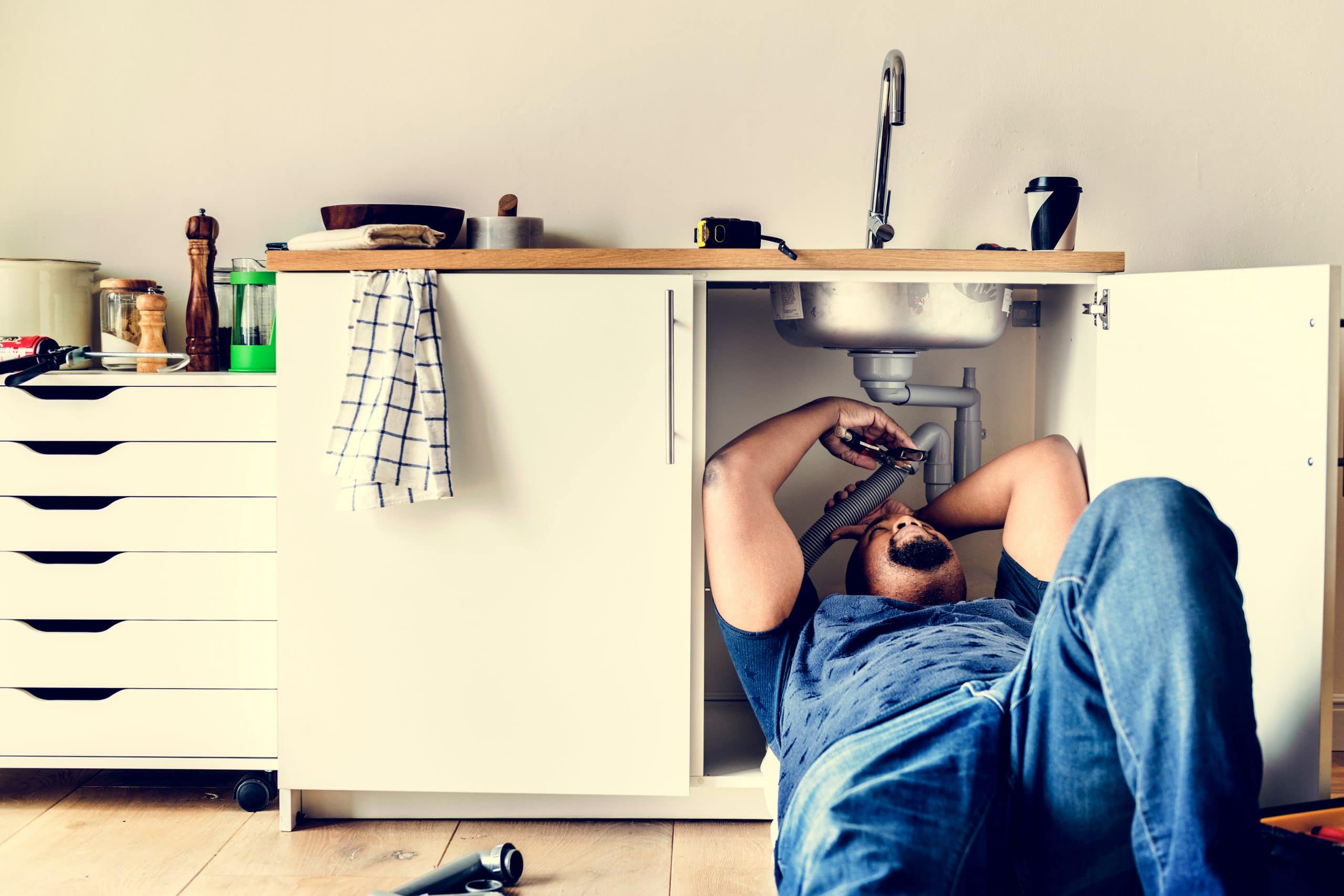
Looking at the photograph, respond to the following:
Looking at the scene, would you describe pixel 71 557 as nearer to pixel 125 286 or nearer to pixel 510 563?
pixel 125 286

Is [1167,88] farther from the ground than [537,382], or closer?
farther from the ground

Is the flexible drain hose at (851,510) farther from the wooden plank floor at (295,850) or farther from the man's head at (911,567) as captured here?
the wooden plank floor at (295,850)

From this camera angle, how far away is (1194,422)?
1.38m

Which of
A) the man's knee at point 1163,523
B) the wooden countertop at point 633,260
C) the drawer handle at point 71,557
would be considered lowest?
the drawer handle at point 71,557

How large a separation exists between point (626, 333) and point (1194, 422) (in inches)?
32.9

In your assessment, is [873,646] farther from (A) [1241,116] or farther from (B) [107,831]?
(A) [1241,116]

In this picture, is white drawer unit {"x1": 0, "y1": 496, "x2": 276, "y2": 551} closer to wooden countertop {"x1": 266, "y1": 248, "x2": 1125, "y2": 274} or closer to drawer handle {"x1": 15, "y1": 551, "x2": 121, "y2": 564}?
drawer handle {"x1": 15, "y1": 551, "x2": 121, "y2": 564}

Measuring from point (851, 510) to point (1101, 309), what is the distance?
56cm

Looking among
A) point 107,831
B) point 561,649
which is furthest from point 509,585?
point 107,831

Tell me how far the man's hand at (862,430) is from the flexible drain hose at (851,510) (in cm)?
7

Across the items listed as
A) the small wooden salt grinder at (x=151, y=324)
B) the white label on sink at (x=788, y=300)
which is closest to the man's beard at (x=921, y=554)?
the white label on sink at (x=788, y=300)

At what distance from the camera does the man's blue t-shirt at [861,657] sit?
1.12 metres

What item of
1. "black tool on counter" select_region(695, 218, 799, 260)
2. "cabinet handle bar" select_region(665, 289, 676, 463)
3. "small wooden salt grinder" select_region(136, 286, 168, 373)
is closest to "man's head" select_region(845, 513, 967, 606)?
"cabinet handle bar" select_region(665, 289, 676, 463)

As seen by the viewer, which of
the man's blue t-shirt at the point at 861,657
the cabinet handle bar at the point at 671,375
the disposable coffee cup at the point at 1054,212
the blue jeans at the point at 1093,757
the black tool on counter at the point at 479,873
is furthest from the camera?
the disposable coffee cup at the point at 1054,212
